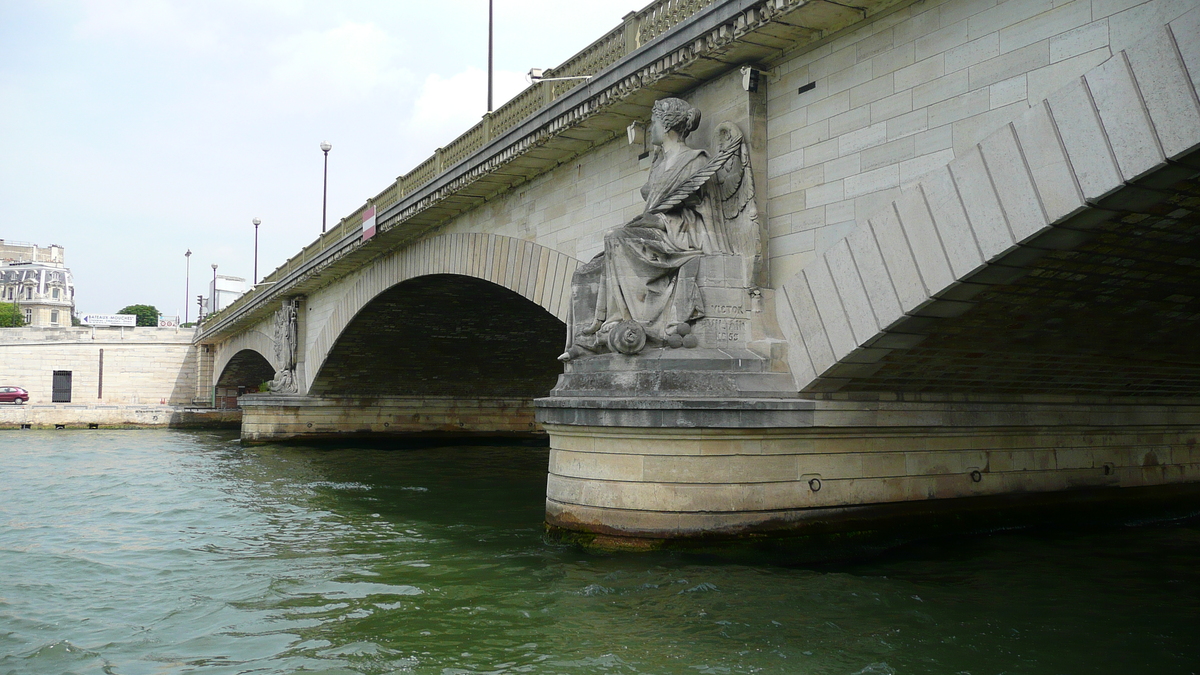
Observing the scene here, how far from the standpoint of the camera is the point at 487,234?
1781 centimetres

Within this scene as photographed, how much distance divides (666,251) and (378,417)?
78.8ft

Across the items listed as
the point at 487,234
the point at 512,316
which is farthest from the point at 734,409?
the point at 512,316

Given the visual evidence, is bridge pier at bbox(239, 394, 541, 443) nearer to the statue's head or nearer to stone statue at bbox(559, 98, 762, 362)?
stone statue at bbox(559, 98, 762, 362)

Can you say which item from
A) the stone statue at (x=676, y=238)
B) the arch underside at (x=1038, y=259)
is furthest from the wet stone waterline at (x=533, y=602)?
the stone statue at (x=676, y=238)

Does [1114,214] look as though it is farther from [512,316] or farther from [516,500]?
[512,316]

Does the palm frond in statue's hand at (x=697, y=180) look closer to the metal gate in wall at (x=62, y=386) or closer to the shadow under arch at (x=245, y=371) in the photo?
the shadow under arch at (x=245, y=371)

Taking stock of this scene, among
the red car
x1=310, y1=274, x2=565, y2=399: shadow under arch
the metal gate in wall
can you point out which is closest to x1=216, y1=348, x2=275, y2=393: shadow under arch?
the metal gate in wall

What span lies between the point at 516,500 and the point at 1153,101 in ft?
37.9

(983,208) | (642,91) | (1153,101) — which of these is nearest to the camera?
(1153,101)

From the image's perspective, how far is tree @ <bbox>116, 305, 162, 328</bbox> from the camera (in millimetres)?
115481

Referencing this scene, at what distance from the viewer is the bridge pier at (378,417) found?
31.3 m

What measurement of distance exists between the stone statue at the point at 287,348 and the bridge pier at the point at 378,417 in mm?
855

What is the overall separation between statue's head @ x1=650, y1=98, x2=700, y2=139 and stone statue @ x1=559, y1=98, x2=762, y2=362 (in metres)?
0.01

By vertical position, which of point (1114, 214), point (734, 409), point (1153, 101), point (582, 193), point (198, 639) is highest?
point (582, 193)
